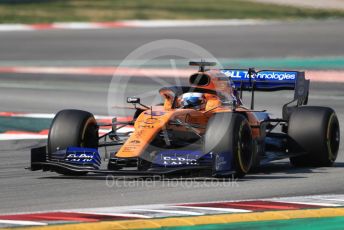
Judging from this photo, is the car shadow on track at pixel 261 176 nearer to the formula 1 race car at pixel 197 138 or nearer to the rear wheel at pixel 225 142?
the formula 1 race car at pixel 197 138

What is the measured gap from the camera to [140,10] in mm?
40031

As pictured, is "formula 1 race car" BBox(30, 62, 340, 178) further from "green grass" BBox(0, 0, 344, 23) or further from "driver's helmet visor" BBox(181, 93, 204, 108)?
"green grass" BBox(0, 0, 344, 23)

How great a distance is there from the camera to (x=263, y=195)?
35.9ft

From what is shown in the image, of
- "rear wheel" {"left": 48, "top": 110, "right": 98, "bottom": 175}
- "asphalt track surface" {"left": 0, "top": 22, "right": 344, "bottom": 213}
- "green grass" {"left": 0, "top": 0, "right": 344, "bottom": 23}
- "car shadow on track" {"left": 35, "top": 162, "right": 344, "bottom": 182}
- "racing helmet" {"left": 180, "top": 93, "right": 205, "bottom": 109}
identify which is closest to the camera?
"asphalt track surface" {"left": 0, "top": 22, "right": 344, "bottom": 213}

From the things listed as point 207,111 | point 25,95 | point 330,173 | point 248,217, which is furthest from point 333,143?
point 25,95

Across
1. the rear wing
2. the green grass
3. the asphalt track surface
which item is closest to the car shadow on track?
the asphalt track surface

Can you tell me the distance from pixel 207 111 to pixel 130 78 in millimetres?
13751

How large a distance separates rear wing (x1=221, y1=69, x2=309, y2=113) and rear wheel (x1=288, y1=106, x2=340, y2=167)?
841 millimetres

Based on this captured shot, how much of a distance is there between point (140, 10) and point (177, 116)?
2795 cm

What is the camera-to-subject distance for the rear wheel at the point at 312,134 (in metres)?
13.3

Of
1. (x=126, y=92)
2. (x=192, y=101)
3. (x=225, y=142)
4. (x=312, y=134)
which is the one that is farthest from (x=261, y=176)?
(x=126, y=92)

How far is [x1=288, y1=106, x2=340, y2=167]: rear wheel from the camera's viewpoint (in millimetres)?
13336

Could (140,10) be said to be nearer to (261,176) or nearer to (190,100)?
(190,100)

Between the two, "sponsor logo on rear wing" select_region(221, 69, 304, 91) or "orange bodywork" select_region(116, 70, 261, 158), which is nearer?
"orange bodywork" select_region(116, 70, 261, 158)
